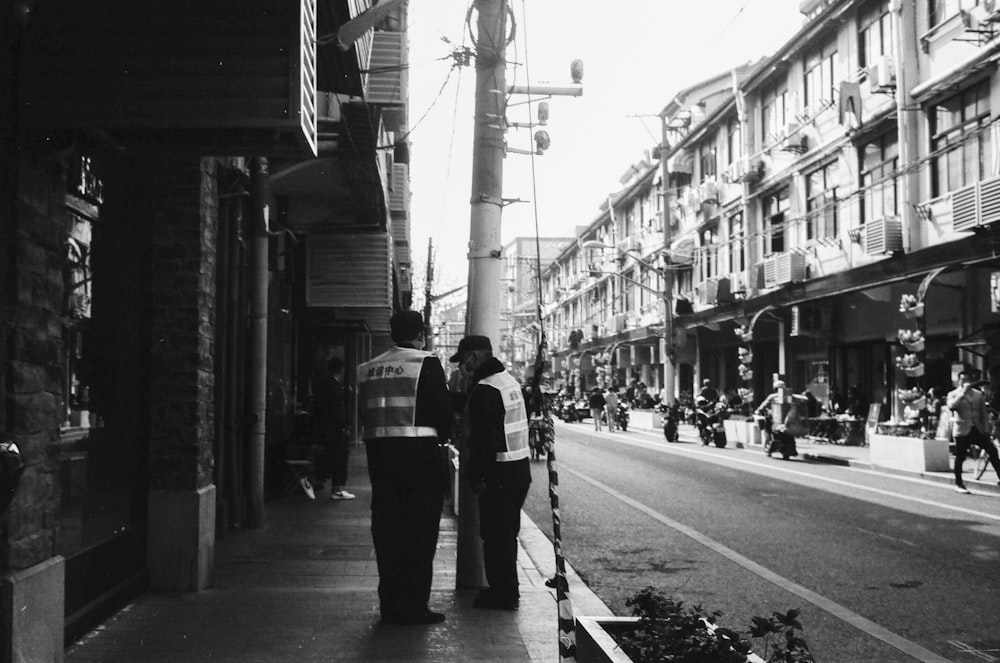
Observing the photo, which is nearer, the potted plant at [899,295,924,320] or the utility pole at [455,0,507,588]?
the utility pole at [455,0,507,588]

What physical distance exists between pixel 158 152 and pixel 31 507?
237 centimetres

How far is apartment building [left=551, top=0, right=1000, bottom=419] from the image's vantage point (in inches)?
844

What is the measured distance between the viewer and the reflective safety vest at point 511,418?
267 inches

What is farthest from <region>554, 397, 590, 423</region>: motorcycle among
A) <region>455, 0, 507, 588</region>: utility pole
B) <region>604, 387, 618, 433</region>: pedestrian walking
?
<region>455, 0, 507, 588</region>: utility pole

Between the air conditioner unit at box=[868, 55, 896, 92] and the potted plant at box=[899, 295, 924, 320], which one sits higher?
the air conditioner unit at box=[868, 55, 896, 92]

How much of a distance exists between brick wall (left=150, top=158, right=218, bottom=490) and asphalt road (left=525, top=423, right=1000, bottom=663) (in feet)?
10.8

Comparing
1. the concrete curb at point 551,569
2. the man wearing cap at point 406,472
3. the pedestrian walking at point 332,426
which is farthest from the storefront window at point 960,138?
the man wearing cap at point 406,472

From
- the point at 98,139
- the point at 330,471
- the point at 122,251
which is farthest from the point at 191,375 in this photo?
the point at 330,471

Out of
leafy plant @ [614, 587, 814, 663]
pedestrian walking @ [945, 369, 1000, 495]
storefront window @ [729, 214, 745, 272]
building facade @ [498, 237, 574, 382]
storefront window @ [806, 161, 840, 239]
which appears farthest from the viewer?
building facade @ [498, 237, 574, 382]

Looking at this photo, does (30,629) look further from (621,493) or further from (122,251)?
(621,493)

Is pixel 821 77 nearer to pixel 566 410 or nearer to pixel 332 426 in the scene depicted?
pixel 566 410

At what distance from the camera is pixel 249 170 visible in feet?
35.4

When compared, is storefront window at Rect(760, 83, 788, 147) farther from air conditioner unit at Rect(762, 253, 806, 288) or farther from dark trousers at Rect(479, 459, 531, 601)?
dark trousers at Rect(479, 459, 531, 601)

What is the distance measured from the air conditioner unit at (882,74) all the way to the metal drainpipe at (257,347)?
61.3 feet
